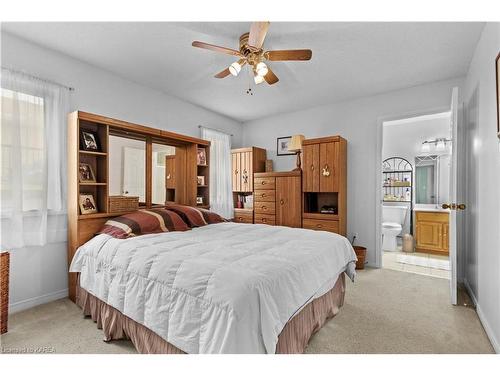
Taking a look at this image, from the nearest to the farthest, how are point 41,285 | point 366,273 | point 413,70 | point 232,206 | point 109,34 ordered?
1. point 109,34
2. point 41,285
3. point 413,70
4. point 366,273
5. point 232,206

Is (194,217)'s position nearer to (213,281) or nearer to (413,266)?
(213,281)

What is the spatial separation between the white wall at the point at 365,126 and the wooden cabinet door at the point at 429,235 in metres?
1.57

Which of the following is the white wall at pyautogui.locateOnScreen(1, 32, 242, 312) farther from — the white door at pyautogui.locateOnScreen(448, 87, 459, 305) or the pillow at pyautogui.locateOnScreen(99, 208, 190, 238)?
the white door at pyautogui.locateOnScreen(448, 87, 459, 305)

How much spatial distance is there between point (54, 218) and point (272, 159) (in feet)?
11.5

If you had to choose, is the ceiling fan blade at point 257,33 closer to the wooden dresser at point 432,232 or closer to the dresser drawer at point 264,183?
the dresser drawer at point 264,183

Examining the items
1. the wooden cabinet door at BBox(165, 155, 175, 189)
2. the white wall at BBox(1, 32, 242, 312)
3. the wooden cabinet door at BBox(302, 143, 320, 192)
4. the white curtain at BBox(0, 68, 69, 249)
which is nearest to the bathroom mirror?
the wooden cabinet door at BBox(302, 143, 320, 192)

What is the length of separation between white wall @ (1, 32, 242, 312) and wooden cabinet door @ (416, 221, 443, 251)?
4.85 meters

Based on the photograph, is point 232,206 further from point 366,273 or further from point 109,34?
point 109,34

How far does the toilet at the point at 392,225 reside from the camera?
4.79 meters

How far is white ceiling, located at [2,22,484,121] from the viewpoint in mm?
2223

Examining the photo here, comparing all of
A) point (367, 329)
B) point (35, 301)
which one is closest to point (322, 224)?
point (367, 329)

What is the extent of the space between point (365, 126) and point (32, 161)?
4.21 metres

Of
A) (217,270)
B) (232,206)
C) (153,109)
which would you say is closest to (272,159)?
(232,206)

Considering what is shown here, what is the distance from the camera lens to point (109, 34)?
2.31m
